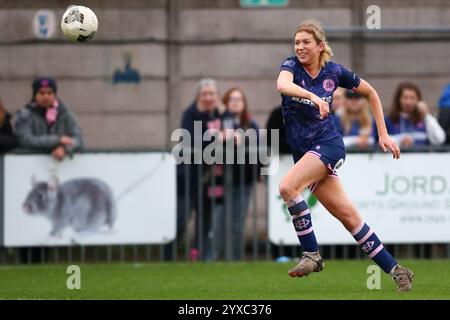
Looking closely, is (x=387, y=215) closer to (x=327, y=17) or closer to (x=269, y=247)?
(x=269, y=247)

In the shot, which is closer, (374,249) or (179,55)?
(374,249)

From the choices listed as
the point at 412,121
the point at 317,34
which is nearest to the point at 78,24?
the point at 317,34

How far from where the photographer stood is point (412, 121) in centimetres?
1716

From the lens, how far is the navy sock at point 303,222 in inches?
469

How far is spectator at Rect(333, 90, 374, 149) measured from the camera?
17.0m

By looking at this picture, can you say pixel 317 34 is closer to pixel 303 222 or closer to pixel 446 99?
pixel 303 222

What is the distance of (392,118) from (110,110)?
16.1 feet

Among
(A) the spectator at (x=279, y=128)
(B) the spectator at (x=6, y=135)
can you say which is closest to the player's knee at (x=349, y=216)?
(A) the spectator at (x=279, y=128)

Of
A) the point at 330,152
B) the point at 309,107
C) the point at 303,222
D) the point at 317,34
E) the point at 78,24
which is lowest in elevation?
the point at 303,222

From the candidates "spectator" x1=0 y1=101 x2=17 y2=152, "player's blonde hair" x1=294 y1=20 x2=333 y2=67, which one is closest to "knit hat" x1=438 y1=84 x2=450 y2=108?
"spectator" x1=0 y1=101 x2=17 y2=152

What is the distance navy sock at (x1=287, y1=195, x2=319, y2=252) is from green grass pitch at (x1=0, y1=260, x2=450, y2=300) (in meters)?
0.42

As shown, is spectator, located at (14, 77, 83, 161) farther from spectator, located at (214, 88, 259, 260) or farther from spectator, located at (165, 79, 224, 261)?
spectator, located at (214, 88, 259, 260)

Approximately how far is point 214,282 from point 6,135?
429 centimetres
